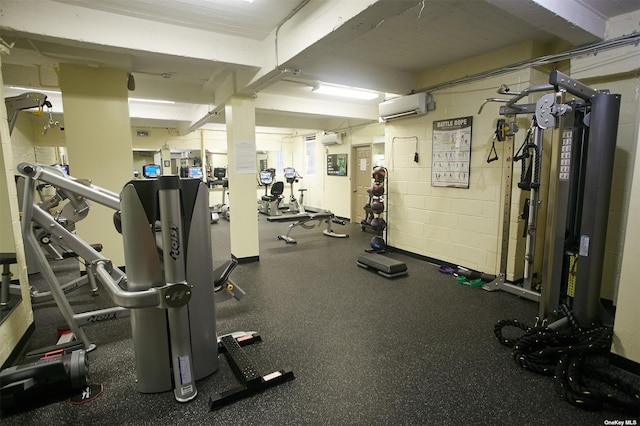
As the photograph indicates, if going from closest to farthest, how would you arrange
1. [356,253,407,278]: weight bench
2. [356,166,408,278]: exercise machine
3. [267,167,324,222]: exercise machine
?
1. [356,253,407,278]: weight bench
2. [356,166,408,278]: exercise machine
3. [267,167,324,222]: exercise machine

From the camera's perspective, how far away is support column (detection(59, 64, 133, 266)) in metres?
3.56

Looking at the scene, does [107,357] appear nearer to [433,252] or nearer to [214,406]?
[214,406]

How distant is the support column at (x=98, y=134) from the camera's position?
356 cm

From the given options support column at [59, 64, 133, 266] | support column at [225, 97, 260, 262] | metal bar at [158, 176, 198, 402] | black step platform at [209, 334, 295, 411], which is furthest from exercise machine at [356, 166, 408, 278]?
support column at [59, 64, 133, 266]

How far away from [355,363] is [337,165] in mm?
6412

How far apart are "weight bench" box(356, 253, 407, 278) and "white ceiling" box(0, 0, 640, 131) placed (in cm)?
229

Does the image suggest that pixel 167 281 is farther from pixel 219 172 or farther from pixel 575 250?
pixel 219 172

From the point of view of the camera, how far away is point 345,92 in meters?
5.27

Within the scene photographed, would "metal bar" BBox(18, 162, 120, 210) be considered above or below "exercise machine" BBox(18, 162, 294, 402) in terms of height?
above

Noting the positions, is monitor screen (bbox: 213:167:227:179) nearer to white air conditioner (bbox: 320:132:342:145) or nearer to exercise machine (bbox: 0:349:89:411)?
white air conditioner (bbox: 320:132:342:145)

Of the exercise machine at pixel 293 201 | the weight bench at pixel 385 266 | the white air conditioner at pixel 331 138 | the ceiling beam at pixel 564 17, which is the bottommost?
the weight bench at pixel 385 266

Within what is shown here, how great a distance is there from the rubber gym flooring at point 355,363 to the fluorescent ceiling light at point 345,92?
3.05 m

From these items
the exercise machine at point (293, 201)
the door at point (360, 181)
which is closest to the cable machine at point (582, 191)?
the door at point (360, 181)

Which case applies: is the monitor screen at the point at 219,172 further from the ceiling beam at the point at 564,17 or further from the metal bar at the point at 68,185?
the ceiling beam at the point at 564,17
